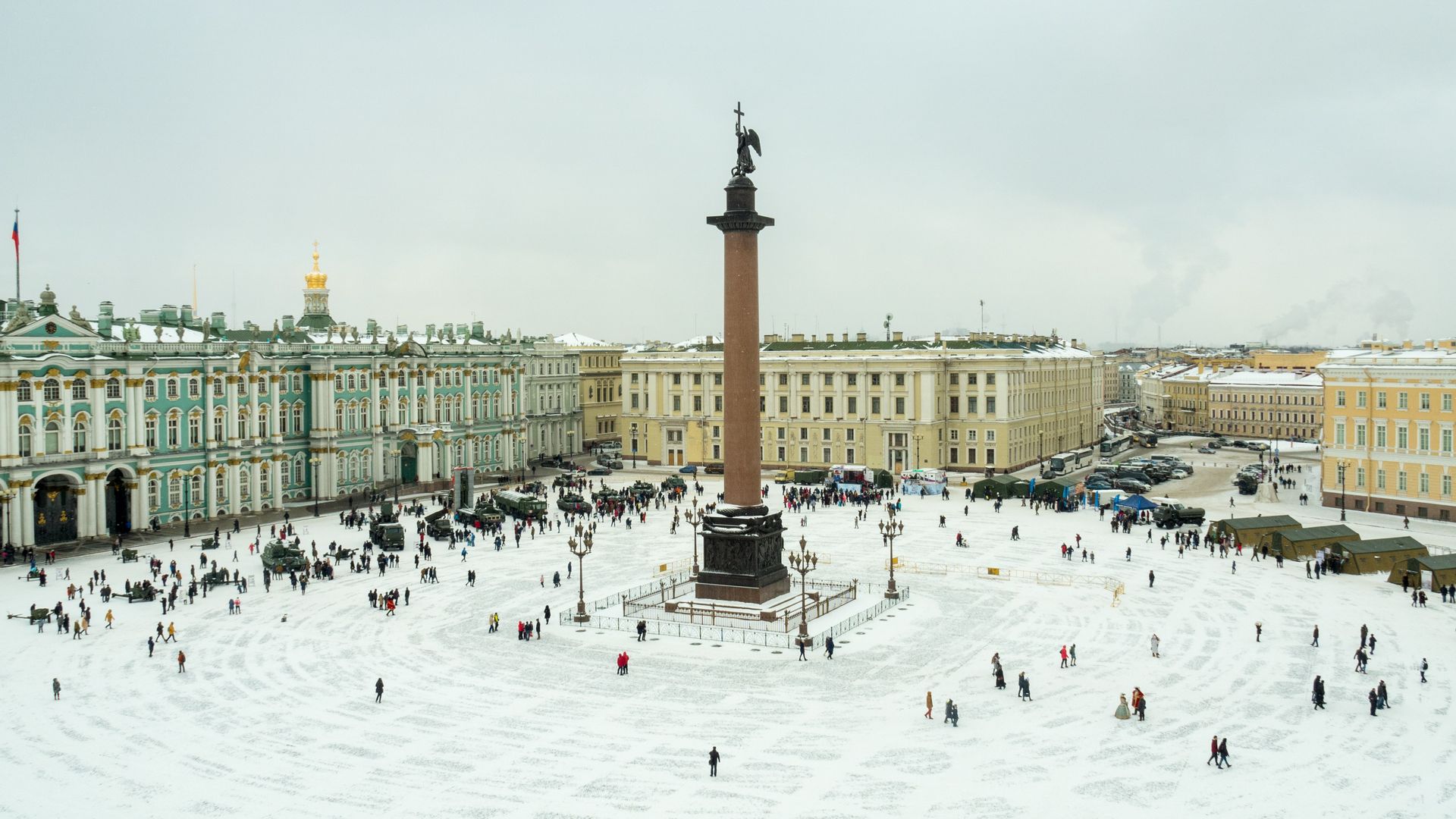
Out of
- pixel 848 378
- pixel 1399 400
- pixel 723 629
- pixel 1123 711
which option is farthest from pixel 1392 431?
pixel 723 629

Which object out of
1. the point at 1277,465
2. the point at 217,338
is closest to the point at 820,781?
the point at 217,338

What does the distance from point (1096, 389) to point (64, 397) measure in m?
95.8

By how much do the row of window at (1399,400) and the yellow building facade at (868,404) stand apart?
24.7 m

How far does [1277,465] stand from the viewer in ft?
288

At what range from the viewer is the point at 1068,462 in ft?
322

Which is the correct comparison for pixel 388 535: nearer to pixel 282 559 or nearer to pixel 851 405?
pixel 282 559

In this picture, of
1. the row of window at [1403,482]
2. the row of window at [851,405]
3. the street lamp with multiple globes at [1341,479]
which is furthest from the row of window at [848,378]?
the row of window at [1403,482]

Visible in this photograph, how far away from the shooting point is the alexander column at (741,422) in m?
42.1

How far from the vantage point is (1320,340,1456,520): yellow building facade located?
207ft

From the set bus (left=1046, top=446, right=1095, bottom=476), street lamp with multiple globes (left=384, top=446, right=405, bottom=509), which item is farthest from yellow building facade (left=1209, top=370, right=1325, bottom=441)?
street lamp with multiple globes (left=384, top=446, right=405, bottom=509)

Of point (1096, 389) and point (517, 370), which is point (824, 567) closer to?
point (517, 370)

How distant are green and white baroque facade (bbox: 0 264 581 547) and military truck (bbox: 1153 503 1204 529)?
4728cm

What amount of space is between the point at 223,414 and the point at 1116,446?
8446cm

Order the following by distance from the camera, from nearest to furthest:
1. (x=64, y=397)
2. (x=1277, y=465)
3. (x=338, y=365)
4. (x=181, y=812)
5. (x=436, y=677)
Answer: (x=181, y=812)
(x=436, y=677)
(x=64, y=397)
(x=338, y=365)
(x=1277, y=465)
